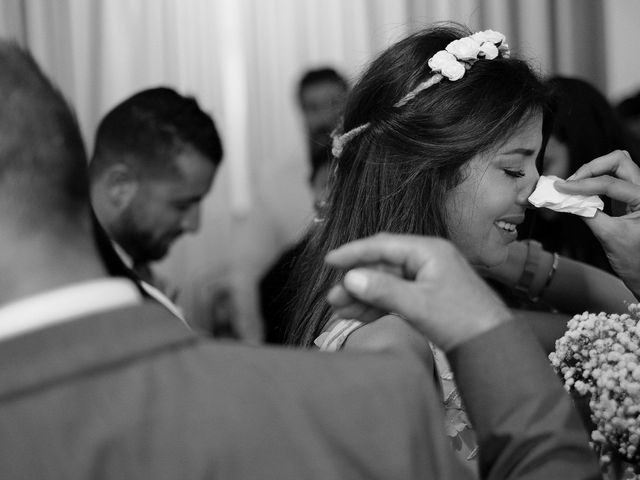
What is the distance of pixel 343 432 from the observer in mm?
888

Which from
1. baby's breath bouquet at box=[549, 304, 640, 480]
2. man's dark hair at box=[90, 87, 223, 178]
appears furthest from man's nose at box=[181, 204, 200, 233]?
baby's breath bouquet at box=[549, 304, 640, 480]

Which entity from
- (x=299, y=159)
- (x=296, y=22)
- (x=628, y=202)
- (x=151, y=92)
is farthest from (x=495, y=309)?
(x=296, y=22)

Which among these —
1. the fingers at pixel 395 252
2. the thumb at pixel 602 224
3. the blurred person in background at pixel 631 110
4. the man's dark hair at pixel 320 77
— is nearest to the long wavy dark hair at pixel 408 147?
the thumb at pixel 602 224

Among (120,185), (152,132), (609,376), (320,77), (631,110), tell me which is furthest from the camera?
(320,77)

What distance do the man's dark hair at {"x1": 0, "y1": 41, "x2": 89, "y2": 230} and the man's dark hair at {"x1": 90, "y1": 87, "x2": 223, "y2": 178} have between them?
194cm

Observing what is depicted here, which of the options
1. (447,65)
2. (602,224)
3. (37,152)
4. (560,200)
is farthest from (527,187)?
(37,152)

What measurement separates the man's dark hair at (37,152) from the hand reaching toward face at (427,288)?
286 millimetres

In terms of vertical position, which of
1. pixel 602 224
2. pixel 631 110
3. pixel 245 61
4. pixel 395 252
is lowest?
pixel 631 110

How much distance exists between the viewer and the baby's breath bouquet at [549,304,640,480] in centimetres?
134

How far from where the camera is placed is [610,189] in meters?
1.97

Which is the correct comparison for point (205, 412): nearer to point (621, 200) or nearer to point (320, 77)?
point (621, 200)

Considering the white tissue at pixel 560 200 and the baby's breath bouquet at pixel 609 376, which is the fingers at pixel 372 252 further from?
the white tissue at pixel 560 200

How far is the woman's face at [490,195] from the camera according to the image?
6.27 ft

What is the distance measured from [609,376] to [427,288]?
533mm
